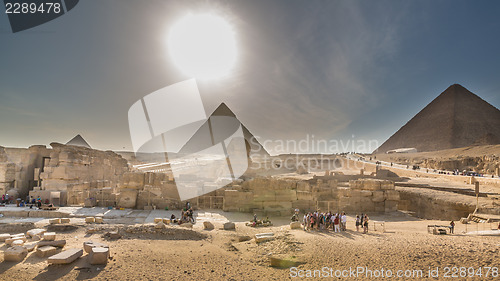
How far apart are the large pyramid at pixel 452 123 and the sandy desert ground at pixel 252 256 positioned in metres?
71.5

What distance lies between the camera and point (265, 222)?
28.4 feet

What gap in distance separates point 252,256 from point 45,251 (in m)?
3.85

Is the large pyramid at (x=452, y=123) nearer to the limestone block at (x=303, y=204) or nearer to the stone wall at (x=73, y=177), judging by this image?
the limestone block at (x=303, y=204)

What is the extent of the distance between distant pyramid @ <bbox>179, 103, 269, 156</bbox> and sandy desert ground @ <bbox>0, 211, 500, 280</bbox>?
37404 mm

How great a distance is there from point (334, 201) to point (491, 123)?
81576 millimetres

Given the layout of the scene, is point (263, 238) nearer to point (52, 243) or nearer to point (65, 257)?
point (65, 257)

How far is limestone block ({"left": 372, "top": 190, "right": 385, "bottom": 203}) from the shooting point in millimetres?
11384

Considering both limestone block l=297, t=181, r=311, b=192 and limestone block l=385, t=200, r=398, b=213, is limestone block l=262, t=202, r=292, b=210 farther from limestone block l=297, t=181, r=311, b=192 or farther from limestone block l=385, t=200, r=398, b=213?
limestone block l=385, t=200, r=398, b=213

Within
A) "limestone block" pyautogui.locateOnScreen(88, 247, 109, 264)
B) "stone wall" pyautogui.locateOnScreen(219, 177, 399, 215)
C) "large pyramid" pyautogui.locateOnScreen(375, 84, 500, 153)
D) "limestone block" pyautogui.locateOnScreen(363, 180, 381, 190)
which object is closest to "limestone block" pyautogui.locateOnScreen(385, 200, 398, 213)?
"stone wall" pyautogui.locateOnScreen(219, 177, 399, 215)

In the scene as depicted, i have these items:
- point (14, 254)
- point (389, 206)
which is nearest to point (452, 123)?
point (389, 206)

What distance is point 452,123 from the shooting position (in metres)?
66.6

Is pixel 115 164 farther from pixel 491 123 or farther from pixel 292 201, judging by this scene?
pixel 491 123

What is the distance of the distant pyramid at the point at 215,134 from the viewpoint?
45.6 meters

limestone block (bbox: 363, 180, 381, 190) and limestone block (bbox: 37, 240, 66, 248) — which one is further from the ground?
limestone block (bbox: 363, 180, 381, 190)
